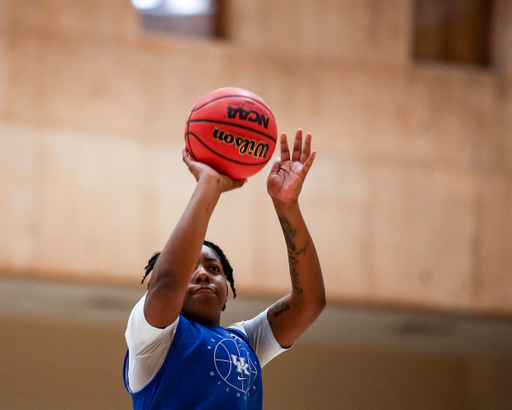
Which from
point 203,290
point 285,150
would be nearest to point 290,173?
point 285,150

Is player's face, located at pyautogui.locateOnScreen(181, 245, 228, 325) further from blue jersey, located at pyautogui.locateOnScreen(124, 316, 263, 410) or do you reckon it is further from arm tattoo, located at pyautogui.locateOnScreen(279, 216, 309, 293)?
arm tattoo, located at pyautogui.locateOnScreen(279, 216, 309, 293)

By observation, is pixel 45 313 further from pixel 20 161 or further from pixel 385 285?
pixel 385 285

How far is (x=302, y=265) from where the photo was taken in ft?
9.41

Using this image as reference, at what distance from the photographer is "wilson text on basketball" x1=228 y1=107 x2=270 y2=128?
8.89ft

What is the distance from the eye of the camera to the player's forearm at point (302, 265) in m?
2.84

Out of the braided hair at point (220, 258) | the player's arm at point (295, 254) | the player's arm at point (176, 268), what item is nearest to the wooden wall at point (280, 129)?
the braided hair at point (220, 258)

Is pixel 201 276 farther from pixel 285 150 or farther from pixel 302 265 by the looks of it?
pixel 285 150

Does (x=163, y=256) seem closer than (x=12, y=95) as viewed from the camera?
Yes

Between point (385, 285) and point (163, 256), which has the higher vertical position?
point (163, 256)

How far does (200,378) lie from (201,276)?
49 cm

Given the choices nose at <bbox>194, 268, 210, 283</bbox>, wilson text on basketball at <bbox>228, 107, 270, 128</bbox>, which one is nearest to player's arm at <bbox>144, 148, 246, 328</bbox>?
nose at <bbox>194, 268, 210, 283</bbox>

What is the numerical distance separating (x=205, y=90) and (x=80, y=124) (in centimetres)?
144

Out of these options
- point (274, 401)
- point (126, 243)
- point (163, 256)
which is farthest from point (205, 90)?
point (163, 256)

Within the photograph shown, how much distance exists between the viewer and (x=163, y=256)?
7.30 feet
